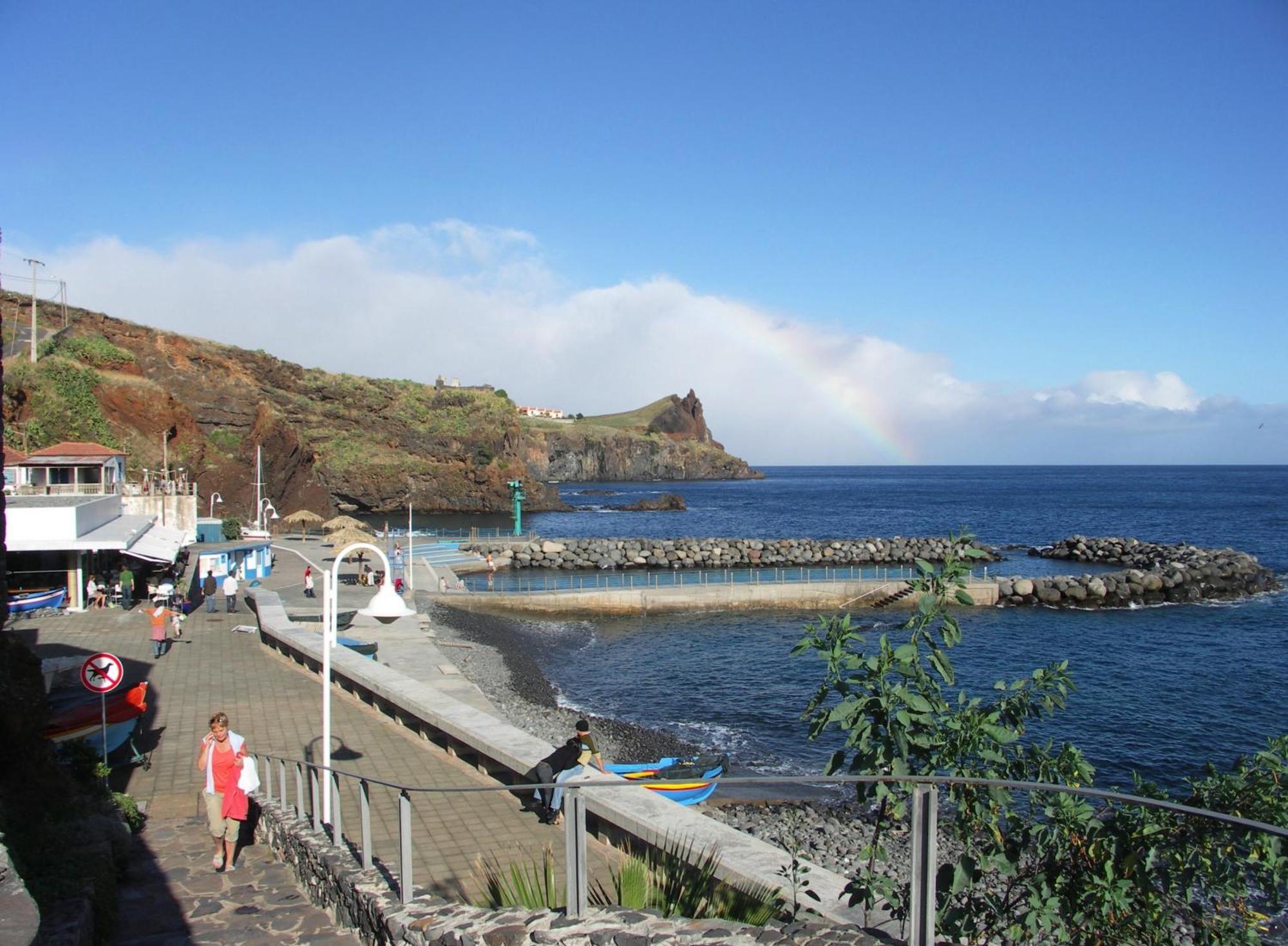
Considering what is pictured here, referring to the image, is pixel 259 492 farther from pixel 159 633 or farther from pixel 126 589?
pixel 159 633

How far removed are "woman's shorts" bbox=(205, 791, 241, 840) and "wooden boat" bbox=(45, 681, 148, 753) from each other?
3420mm

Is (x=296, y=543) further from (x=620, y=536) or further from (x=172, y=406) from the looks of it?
(x=620, y=536)

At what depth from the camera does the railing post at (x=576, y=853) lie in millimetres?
5238

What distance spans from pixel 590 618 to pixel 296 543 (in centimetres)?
1910

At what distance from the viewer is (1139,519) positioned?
10219cm

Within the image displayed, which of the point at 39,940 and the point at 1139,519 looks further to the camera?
the point at 1139,519

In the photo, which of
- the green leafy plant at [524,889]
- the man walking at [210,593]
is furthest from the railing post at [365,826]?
the man walking at [210,593]

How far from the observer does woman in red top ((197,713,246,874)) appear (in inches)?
338

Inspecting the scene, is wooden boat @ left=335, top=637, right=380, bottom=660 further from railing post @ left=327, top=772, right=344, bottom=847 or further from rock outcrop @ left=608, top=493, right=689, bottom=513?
rock outcrop @ left=608, top=493, right=689, bottom=513

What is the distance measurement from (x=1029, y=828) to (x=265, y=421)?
7231 centimetres

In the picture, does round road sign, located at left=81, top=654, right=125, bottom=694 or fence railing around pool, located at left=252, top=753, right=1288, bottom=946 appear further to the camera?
round road sign, located at left=81, top=654, right=125, bottom=694

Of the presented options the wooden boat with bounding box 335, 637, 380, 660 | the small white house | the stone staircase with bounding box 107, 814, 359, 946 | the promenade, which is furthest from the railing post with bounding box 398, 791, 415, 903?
the small white house

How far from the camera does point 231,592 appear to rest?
83.7ft

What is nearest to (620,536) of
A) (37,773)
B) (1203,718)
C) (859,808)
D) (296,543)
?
(296,543)
